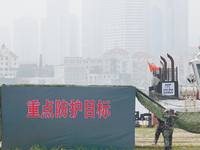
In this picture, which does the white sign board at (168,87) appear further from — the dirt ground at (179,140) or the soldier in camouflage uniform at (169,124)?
the soldier in camouflage uniform at (169,124)

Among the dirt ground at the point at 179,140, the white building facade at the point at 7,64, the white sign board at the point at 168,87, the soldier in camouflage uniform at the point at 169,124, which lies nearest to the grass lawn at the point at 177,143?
the dirt ground at the point at 179,140

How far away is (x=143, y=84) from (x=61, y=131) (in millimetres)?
177386

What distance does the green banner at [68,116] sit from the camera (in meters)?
9.36

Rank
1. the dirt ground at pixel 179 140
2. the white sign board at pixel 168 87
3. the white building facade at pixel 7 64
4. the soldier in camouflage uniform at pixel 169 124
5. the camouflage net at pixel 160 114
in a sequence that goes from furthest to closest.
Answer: the white building facade at pixel 7 64 → the white sign board at pixel 168 87 → the dirt ground at pixel 179 140 → the camouflage net at pixel 160 114 → the soldier in camouflage uniform at pixel 169 124

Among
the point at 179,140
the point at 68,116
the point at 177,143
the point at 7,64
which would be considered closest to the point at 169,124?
the point at 177,143

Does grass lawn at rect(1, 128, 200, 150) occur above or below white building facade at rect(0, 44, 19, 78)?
below

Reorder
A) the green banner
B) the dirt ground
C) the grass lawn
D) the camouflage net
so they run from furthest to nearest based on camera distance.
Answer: the dirt ground
the grass lawn
the camouflage net
the green banner

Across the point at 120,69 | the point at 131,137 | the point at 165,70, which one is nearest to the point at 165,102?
the point at 131,137

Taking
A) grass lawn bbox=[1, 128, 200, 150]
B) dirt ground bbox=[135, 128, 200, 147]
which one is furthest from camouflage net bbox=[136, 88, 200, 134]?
dirt ground bbox=[135, 128, 200, 147]

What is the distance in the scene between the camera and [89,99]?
947 cm

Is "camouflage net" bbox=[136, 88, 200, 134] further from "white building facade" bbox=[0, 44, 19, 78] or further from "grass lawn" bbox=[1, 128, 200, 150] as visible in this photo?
"white building facade" bbox=[0, 44, 19, 78]

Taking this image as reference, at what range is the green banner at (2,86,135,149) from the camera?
936 cm

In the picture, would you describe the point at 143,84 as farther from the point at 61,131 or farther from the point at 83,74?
the point at 61,131

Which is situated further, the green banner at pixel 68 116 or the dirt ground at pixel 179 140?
the dirt ground at pixel 179 140
